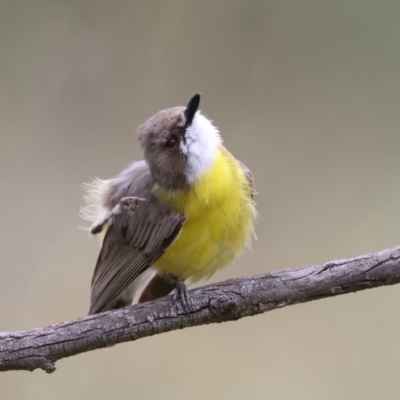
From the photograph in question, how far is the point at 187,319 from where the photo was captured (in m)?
1.83

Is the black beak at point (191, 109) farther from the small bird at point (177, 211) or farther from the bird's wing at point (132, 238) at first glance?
the bird's wing at point (132, 238)

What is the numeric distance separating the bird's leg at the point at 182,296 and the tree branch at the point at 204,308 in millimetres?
14

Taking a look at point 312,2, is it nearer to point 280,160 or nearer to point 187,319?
point 280,160

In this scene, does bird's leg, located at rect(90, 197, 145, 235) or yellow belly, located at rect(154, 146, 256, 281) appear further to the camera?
bird's leg, located at rect(90, 197, 145, 235)

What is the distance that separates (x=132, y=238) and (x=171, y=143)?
1.25ft

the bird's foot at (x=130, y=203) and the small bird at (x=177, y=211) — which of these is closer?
the small bird at (x=177, y=211)

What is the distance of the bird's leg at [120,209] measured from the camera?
6.52ft

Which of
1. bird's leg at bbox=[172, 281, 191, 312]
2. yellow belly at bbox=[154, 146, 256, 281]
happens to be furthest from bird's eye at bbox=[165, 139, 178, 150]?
bird's leg at bbox=[172, 281, 191, 312]

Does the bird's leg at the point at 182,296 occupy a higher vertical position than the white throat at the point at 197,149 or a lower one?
lower

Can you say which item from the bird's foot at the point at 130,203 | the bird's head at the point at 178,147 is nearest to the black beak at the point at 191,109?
the bird's head at the point at 178,147

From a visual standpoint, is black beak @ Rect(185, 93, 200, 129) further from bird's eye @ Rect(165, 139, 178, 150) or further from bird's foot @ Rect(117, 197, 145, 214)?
bird's foot @ Rect(117, 197, 145, 214)

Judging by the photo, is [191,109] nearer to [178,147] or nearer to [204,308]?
[178,147]

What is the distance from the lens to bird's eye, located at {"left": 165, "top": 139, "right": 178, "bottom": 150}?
1.88 meters

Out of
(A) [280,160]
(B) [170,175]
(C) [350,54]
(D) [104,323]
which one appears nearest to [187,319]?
(D) [104,323]
